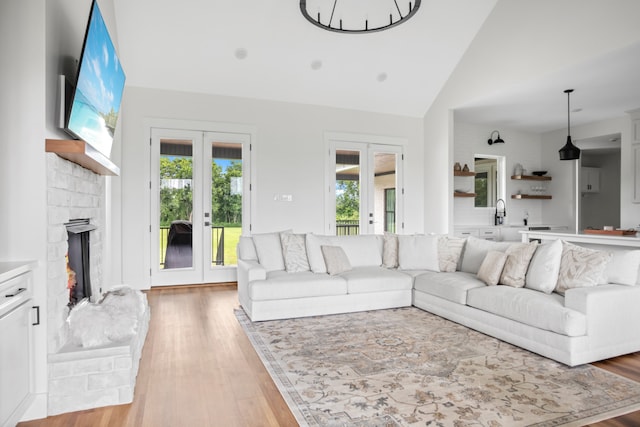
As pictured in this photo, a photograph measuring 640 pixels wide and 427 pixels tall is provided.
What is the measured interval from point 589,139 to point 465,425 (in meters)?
7.41

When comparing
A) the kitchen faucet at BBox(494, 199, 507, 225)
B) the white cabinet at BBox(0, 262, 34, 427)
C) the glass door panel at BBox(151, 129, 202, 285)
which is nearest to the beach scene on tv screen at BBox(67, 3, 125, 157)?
the white cabinet at BBox(0, 262, 34, 427)

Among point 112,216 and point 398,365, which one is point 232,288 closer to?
point 112,216

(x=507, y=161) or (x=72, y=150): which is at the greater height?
(x=507, y=161)

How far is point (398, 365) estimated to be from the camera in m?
2.90

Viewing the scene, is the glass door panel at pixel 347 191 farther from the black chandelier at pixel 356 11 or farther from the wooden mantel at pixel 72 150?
the wooden mantel at pixel 72 150

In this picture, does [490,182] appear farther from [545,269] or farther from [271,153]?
[545,269]

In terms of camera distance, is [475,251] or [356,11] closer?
[475,251]

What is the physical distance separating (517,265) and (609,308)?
0.82m

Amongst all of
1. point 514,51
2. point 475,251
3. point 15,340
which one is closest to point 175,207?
point 15,340

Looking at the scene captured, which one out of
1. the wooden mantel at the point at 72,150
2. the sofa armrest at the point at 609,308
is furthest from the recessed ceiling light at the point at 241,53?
the sofa armrest at the point at 609,308

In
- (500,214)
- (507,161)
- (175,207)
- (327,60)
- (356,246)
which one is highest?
(327,60)

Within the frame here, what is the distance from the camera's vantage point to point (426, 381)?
2625mm

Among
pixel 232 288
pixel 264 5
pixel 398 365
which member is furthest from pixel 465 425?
pixel 264 5

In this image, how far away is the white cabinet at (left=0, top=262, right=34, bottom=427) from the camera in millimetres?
1855
